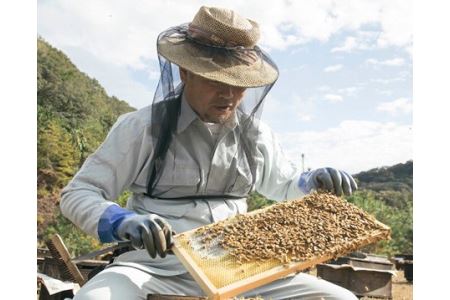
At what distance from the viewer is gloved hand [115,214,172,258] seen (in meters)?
1.99

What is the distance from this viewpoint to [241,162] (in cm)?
257

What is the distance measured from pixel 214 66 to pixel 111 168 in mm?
567

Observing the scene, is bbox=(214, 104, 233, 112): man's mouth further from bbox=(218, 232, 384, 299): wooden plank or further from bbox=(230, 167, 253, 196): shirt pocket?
bbox=(218, 232, 384, 299): wooden plank

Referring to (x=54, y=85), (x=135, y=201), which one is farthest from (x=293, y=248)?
(x=54, y=85)

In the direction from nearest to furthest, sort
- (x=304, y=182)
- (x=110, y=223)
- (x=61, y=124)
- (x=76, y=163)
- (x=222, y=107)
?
1. (x=110, y=223)
2. (x=222, y=107)
3. (x=304, y=182)
4. (x=76, y=163)
5. (x=61, y=124)

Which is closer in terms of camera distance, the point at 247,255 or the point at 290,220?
the point at 247,255

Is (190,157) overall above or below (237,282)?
above

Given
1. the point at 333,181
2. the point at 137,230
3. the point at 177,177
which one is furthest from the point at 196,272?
the point at 333,181

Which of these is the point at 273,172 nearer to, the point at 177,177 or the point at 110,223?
the point at 177,177

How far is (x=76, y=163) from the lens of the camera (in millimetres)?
22453

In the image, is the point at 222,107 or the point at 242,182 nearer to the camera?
the point at 222,107
